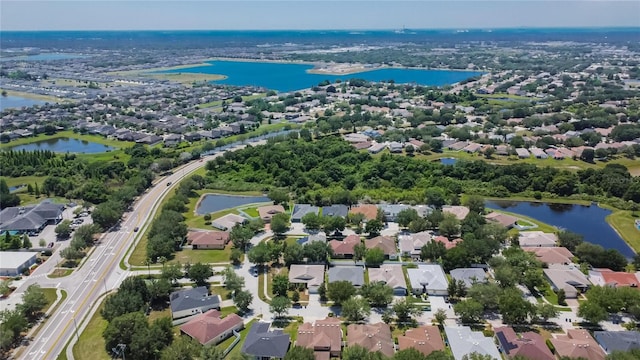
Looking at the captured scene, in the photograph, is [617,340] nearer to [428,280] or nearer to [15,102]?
[428,280]

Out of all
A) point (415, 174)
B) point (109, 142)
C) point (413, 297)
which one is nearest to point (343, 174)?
point (415, 174)

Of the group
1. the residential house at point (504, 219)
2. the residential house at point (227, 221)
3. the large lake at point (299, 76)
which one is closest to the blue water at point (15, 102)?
the large lake at point (299, 76)

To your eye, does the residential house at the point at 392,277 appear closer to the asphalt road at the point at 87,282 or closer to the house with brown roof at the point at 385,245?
Answer: the house with brown roof at the point at 385,245

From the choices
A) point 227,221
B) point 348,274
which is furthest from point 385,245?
point 227,221

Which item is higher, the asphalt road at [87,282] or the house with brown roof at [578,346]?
the house with brown roof at [578,346]

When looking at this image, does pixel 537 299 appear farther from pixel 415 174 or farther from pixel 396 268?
pixel 415 174
